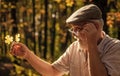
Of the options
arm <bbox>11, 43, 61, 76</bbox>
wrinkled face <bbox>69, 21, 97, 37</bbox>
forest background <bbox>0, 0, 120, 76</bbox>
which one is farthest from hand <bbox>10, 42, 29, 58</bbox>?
forest background <bbox>0, 0, 120, 76</bbox>

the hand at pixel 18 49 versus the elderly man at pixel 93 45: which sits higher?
the elderly man at pixel 93 45

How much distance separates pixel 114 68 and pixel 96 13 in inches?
20.2

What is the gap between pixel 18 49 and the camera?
3787mm

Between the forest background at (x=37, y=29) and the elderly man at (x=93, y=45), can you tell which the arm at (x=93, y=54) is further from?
the forest background at (x=37, y=29)

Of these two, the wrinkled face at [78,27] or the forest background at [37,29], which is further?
the forest background at [37,29]

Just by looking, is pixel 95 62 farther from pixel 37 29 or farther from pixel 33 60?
pixel 37 29

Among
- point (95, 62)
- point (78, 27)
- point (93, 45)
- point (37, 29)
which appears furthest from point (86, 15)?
point (37, 29)

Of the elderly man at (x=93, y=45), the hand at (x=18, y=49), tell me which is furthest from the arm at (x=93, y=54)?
the hand at (x=18, y=49)

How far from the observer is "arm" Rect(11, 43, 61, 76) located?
3.79m

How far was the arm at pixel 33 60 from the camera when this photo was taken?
3785 mm

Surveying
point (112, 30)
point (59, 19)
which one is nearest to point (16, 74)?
point (112, 30)

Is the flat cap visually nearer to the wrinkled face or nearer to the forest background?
the wrinkled face

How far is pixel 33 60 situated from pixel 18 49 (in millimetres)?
237

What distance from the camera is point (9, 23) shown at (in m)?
13.4
